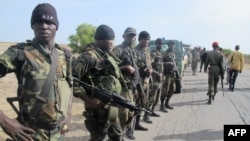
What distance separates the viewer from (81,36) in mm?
21109

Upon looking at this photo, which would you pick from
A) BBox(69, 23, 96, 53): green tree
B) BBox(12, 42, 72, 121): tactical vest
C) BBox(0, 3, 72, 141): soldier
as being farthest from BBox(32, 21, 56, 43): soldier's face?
BBox(69, 23, 96, 53): green tree

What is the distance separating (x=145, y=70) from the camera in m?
6.68

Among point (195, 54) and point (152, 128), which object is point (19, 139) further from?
point (195, 54)

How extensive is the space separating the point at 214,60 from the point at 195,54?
39.1ft

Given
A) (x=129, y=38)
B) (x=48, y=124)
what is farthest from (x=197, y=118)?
(x=48, y=124)

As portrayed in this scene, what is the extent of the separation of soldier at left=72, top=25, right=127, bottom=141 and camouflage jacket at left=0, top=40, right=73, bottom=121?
1.13 metres

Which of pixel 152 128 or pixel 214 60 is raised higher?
pixel 214 60

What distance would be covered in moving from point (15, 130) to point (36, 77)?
436 mm

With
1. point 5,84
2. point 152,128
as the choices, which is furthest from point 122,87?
point 5,84

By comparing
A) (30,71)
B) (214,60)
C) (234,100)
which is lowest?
(234,100)

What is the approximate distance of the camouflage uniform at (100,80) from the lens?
13.8 ft

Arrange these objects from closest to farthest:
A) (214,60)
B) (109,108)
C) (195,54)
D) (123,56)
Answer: (109,108) → (123,56) → (214,60) → (195,54)

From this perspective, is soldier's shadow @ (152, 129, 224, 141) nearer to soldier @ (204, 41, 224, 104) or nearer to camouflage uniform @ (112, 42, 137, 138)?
camouflage uniform @ (112, 42, 137, 138)

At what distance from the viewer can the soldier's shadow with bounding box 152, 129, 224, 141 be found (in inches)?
262
